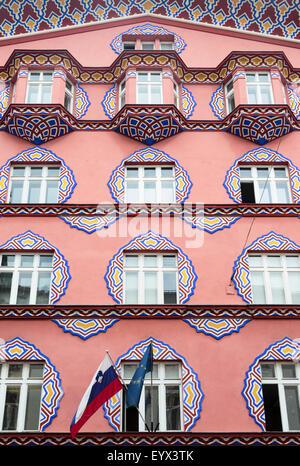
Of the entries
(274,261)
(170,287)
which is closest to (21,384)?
(170,287)

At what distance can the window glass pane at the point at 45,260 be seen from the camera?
18067 millimetres

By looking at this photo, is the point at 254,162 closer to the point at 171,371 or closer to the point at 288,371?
the point at 288,371

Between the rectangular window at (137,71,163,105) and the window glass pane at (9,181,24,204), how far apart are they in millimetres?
5070

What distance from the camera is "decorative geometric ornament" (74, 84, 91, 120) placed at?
70.1 ft

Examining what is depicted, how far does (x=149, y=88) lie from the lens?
21469mm

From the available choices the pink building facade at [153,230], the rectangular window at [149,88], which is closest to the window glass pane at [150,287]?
the pink building facade at [153,230]

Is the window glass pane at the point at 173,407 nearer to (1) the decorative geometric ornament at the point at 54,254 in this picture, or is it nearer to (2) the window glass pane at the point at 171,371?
(2) the window glass pane at the point at 171,371

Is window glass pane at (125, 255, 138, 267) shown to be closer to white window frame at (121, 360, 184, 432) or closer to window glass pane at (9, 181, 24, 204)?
white window frame at (121, 360, 184, 432)

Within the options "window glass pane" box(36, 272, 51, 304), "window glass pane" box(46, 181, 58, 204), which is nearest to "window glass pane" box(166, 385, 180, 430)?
"window glass pane" box(36, 272, 51, 304)

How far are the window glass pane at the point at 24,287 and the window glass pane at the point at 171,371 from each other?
14.6 feet

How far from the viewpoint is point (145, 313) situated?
1698 cm
